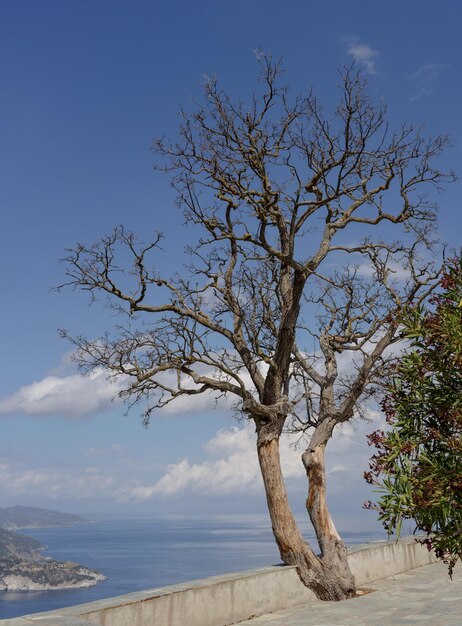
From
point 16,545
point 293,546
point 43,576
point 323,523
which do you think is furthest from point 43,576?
point 293,546

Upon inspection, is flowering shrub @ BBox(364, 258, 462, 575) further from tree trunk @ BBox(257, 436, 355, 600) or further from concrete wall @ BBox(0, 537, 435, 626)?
tree trunk @ BBox(257, 436, 355, 600)

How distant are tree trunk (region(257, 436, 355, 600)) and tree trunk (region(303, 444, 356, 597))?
0.02 meters

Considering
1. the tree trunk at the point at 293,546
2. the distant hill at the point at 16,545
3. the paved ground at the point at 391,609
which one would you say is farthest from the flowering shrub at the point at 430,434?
the distant hill at the point at 16,545

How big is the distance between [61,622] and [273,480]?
192 inches

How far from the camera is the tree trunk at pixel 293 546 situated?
10219 millimetres

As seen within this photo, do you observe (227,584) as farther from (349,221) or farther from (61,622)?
(349,221)

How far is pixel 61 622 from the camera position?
6.27 m


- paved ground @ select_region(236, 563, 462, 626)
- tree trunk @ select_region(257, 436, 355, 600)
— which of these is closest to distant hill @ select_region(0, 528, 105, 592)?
tree trunk @ select_region(257, 436, 355, 600)

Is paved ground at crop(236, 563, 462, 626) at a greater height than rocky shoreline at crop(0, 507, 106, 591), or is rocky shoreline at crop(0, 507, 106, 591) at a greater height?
paved ground at crop(236, 563, 462, 626)

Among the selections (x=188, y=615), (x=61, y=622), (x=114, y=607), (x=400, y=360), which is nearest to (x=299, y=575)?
(x=188, y=615)

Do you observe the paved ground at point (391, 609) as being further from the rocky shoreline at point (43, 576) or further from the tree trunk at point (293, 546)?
the rocky shoreline at point (43, 576)

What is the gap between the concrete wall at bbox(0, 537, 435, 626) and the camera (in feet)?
23.0

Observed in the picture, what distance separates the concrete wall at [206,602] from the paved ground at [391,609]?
227 millimetres

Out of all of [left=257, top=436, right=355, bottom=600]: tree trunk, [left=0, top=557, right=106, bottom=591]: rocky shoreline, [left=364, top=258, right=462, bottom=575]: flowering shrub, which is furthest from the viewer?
[left=0, top=557, right=106, bottom=591]: rocky shoreline
